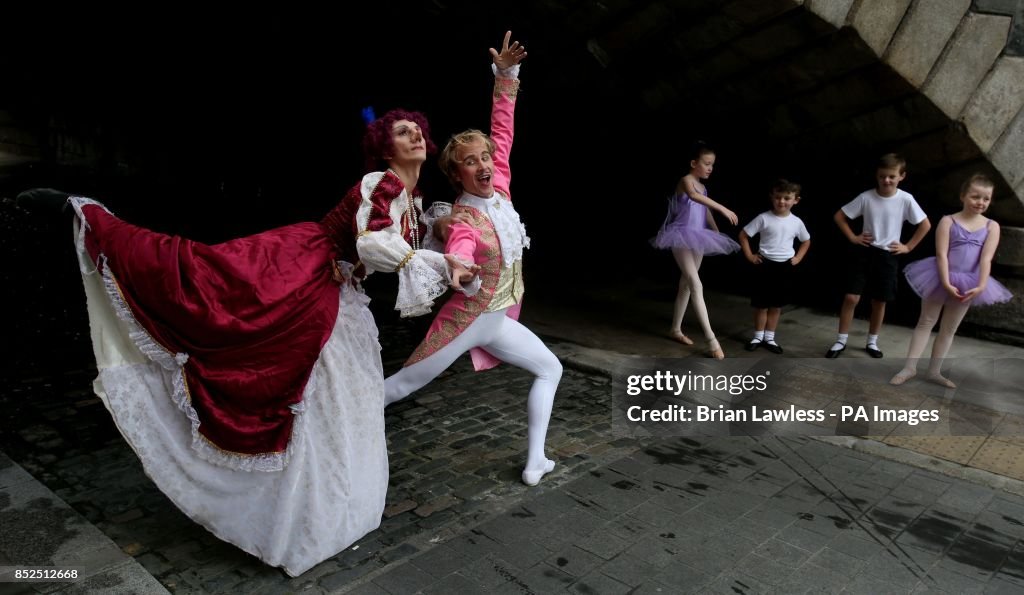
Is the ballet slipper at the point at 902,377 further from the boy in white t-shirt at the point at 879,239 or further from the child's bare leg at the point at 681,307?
the child's bare leg at the point at 681,307

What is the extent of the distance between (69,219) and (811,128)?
20.1 feet

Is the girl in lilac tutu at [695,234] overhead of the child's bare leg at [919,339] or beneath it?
overhead

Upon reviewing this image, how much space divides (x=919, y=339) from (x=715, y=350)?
156 cm

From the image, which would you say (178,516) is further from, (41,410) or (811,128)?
(811,128)

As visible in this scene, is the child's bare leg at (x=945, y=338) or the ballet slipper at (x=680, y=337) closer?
the child's bare leg at (x=945, y=338)

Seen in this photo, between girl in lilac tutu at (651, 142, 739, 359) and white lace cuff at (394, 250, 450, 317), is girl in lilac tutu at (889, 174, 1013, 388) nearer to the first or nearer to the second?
girl in lilac tutu at (651, 142, 739, 359)

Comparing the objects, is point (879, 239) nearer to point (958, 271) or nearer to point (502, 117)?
point (958, 271)

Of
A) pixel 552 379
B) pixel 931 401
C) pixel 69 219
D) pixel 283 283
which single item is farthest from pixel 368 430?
pixel 931 401

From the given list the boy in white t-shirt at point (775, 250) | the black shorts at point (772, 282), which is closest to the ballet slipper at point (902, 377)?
the boy in white t-shirt at point (775, 250)

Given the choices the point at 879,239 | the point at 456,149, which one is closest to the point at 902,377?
the point at 879,239

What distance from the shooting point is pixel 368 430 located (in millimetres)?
3297

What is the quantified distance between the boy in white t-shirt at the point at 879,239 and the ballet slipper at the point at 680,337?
1.18 metres

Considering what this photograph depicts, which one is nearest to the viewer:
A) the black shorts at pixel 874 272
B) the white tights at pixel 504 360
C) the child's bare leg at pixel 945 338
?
the white tights at pixel 504 360

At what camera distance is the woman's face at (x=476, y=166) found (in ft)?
11.9
